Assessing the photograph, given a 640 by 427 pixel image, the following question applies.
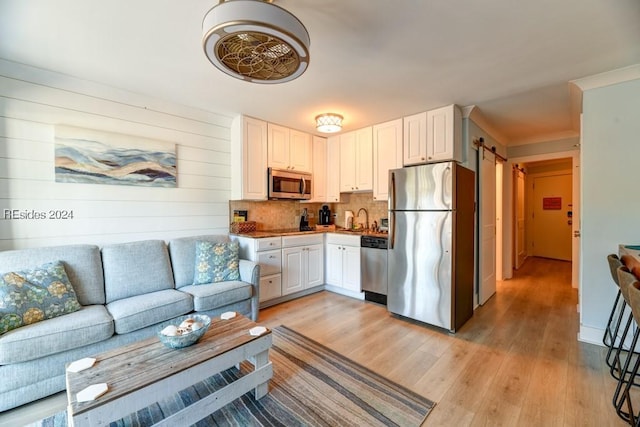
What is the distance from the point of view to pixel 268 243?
3.35 meters

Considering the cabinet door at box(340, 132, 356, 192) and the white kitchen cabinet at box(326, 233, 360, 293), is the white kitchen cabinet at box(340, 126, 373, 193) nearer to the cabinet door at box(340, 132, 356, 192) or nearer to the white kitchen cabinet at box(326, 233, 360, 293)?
the cabinet door at box(340, 132, 356, 192)

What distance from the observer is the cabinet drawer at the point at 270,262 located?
3291 millimetres

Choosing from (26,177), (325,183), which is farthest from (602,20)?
(26,177)

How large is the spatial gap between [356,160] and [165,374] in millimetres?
3460

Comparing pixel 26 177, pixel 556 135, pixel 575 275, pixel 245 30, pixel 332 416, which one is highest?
pixel 556 135

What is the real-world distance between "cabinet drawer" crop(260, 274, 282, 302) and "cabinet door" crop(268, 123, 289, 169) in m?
1.54

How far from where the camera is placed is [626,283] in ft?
5.12

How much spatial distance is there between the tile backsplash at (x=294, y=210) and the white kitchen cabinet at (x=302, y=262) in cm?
63

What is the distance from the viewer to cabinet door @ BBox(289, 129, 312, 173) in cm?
402

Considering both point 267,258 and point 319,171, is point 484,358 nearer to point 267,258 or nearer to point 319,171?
point 267,258

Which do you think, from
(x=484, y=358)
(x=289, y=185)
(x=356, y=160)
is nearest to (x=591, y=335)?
(x=484, y=358)

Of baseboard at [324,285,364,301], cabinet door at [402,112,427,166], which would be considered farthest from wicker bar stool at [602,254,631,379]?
baseboard at [324,285,364,301]

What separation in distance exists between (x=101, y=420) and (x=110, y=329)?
1013 millimetres

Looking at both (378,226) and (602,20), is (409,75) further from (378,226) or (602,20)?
(378,226)
